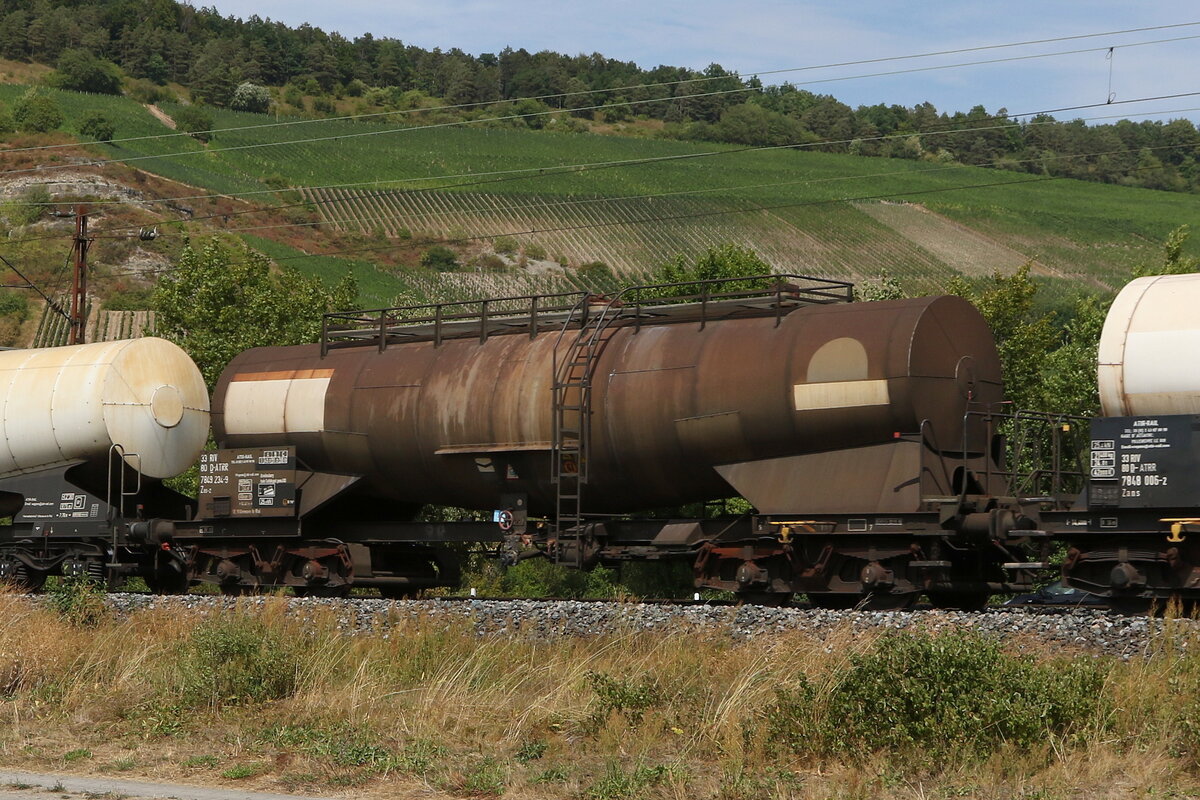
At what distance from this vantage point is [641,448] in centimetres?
1802

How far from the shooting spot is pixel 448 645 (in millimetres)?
14469

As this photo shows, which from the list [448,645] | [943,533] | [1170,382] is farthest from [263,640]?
[1170,382]

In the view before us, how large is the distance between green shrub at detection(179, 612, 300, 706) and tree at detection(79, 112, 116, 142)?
112m

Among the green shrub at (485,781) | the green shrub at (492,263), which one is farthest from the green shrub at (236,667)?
the green shrub at (492,263)

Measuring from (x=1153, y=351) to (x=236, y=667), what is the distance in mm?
10830

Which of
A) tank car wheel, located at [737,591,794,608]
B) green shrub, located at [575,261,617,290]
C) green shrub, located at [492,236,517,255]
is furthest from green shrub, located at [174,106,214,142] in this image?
tank car wheel, located at [737,591,794,608]

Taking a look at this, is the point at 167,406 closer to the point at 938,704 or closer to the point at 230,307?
the point at 938,704

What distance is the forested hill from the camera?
470 ft

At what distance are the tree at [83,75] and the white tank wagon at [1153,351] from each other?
149 metres

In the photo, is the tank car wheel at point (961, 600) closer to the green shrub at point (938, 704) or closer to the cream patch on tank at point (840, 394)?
the cream patch on tank at point (840, 394)

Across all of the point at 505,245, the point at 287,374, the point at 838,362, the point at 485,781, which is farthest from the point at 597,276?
the point at 485,781

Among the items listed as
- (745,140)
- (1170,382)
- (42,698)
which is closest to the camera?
(42,698)

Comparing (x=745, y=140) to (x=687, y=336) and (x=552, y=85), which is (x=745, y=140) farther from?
(x=687, y=336)

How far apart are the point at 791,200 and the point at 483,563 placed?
253 feet
